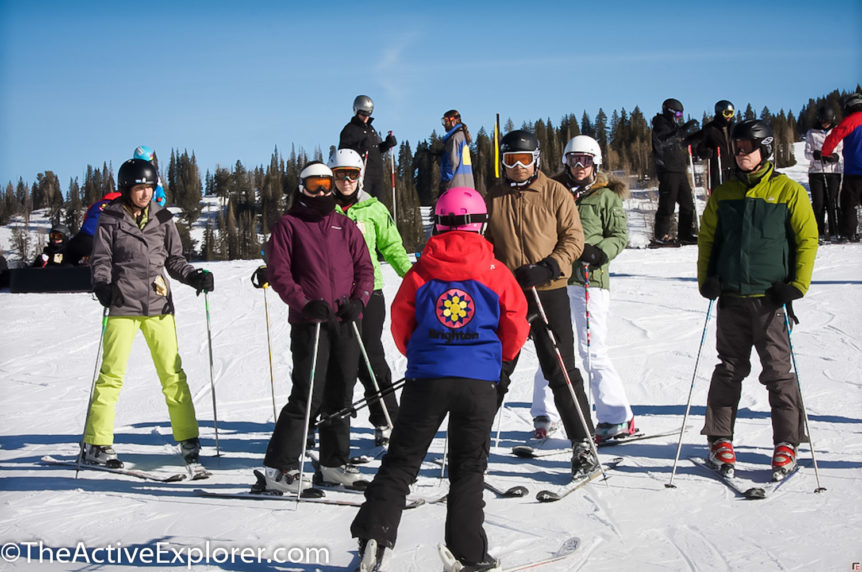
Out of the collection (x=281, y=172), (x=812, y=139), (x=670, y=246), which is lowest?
(x=670, y=246)

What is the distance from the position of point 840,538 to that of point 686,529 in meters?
0.72

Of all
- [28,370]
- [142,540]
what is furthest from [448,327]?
[28,370]

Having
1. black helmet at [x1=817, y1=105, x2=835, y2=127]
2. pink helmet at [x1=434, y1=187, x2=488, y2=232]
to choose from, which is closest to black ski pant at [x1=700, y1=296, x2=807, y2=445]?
pink helmet at [x1=434, y1=187, x2=488, y2=232]

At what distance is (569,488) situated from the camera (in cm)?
473

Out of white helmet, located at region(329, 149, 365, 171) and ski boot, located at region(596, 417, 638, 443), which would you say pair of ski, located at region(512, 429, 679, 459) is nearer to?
ski boot, located at region(596, 417, 638, 443)

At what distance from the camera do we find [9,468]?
5770 millimetres

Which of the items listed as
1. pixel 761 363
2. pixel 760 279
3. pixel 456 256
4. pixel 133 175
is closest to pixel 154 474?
pixel 133 175

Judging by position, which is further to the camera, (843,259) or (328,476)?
(843,259)

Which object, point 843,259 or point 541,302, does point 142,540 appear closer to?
point 541,302

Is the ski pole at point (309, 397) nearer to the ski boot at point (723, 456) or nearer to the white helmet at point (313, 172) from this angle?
the white helmet at point (313, 172)

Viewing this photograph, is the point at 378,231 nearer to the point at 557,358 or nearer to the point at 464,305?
the point at 557,358

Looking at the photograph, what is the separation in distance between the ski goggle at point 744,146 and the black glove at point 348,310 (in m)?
2.66

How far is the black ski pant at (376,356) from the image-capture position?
19.6ft

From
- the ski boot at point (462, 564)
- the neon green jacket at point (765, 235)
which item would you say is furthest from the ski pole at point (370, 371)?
the neon green jacket at point (765, 235)
